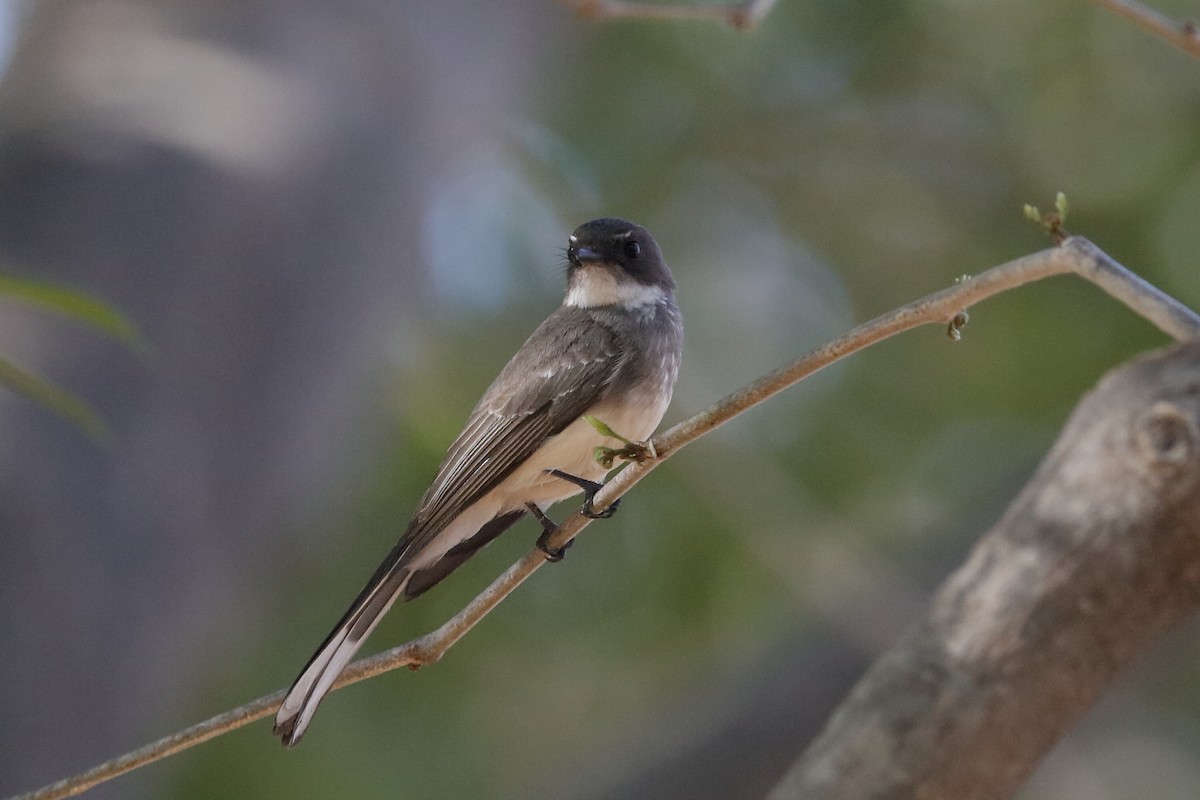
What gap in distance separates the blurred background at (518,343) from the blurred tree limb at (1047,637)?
1.59 meters

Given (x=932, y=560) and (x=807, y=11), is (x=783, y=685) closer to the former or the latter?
(x=932, y=560)

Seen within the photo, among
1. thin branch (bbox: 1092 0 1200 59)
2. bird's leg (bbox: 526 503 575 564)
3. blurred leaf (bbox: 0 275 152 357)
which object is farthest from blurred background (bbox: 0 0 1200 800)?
thin branch (bbox: 1092 0 1200 59)

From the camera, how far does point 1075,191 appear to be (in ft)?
29.1

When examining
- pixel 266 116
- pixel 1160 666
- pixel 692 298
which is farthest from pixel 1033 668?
pixel 692 298

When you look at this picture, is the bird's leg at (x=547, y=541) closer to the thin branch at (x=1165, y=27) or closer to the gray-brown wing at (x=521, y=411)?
the gray-brown wing at (x=521, y=411)

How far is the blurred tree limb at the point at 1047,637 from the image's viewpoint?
4.04 metres

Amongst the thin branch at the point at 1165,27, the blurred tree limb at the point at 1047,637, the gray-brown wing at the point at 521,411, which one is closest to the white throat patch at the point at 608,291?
the gray-brown wing at the point at 521,411

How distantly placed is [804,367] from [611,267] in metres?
2.43

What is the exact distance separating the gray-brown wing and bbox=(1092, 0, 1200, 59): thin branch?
198 cm

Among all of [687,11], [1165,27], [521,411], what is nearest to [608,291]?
[521,411]

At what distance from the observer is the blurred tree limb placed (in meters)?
4.04

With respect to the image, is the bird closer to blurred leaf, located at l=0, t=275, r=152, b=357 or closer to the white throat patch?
the white throat patch

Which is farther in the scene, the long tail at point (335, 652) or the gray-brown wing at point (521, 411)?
the gray-brown wing at point (521, 411)

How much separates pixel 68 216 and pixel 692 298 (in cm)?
536
